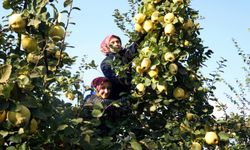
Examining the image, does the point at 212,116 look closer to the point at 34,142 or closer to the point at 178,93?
the point at 178,93

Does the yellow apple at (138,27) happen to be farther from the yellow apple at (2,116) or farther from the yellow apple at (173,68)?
the yellow apple at (2,116)

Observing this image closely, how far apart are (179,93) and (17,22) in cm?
171

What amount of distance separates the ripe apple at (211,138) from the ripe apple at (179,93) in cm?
45

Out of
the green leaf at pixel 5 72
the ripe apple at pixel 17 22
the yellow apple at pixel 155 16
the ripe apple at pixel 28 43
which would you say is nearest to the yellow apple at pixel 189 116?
the yellow apple at pixel 155 16

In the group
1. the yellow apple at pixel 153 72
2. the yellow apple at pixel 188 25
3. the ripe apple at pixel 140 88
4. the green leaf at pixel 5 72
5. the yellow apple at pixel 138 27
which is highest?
the yellow apple at pixel 138 27

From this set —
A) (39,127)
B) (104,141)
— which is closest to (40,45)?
(39,127)

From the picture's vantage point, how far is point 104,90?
3.86m

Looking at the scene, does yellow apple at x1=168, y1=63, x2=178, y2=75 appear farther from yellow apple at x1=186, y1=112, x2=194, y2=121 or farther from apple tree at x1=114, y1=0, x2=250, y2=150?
yellow apple at x1=186, y1=112, x2=194, y2=121

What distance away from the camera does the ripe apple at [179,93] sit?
3545 millimetres

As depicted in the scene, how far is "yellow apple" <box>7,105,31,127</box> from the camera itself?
6.66 feet

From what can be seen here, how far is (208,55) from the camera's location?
3848mm

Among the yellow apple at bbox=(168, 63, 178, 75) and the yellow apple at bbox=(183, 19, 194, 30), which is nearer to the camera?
the yellow apple at bbox=(168, 63, 178, 75)

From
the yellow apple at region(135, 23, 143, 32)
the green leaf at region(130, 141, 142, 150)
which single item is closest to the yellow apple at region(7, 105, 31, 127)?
the green leaf at region(130, 141, 142, 150)

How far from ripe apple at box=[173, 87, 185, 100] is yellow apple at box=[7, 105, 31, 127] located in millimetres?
1745
